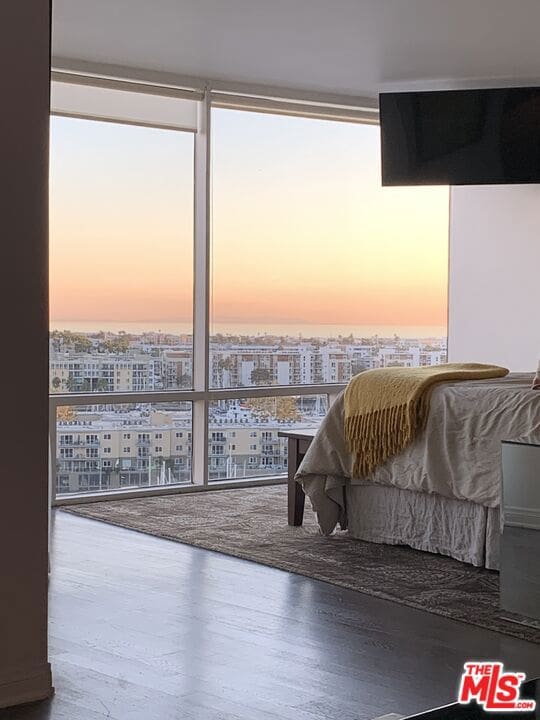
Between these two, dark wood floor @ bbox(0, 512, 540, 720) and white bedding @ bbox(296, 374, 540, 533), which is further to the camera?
white bedding @ bbox(296, 374, 540, 533)

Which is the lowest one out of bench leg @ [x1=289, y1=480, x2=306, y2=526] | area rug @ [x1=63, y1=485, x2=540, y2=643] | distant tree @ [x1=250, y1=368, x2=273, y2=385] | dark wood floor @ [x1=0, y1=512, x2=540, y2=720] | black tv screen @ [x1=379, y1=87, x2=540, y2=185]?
dark wood floor @ [x1=0, y1=512, x2=540, y2=720]

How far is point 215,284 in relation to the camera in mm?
7000

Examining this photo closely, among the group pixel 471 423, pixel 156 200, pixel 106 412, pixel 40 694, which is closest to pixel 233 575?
pixel 471 423

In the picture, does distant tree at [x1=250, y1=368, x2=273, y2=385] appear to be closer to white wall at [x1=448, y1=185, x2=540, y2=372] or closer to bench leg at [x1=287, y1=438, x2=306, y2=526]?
white wall at [x1=448, y1=185, x2=540, y2=372]

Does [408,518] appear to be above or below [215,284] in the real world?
below

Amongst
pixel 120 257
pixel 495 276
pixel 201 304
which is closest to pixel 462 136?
pixel 495 276

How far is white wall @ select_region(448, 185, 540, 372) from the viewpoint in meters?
7.38

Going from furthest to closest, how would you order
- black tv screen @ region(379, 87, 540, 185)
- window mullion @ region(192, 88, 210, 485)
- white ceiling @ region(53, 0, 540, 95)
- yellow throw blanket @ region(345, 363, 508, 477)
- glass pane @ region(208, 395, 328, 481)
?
glass pane @ region(208, 395, 328, 481) → window mullion @ region(192, 88, 210, 485) → black tv screen @ region(379, 87, 540, 185) → white ceiling @ region(53, 0, 540, 95) → yellow throw blanket @ region(345, 363, 508, 477)

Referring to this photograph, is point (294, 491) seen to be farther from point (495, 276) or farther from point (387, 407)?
point (495, 276)

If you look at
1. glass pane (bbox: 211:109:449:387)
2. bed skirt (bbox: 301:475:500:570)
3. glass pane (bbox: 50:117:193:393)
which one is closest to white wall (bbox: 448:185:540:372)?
glass pane (bbox: 211:109:449:387)

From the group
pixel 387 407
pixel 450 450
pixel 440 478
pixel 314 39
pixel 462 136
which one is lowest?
pixel 440 478

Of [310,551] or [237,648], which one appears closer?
[237,648]

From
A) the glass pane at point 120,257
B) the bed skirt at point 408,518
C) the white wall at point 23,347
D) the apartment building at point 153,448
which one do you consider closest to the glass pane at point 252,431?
the apartment building at point 153,448

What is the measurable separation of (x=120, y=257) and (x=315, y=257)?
1419 millimetres
